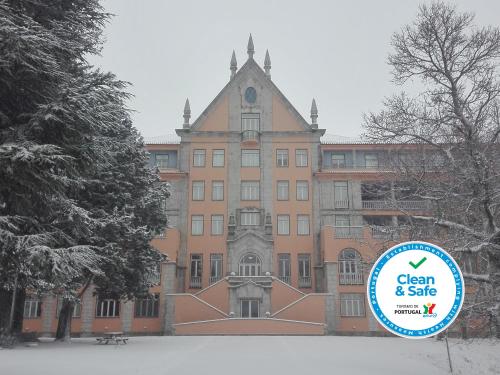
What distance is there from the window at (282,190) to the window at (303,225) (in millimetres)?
2236

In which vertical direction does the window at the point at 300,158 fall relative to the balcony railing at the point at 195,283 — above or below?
above

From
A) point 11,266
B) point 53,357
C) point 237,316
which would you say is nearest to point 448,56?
point 11,266

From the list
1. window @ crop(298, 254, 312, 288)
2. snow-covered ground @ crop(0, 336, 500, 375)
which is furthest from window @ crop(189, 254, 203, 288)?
snow-covered ground @ crop(0, 336, 500, 375)

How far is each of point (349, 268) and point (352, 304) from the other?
9.23ft

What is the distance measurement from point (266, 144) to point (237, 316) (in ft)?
54.2

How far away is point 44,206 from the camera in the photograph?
13.9 meters

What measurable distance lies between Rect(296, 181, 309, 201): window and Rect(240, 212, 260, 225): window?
4.17 meters

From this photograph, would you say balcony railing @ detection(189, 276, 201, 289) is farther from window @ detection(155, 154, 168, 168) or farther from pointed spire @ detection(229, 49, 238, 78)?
pointed spire @ detection(229, 49, 238, 78)

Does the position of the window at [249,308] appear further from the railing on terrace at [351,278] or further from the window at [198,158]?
the window at [198,158]

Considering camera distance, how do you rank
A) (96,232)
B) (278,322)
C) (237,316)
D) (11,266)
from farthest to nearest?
(237,316) → (278,322) → (96,232) → (11,266)

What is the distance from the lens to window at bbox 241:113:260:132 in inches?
1884

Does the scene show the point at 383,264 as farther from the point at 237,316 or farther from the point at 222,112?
the point at 222,112

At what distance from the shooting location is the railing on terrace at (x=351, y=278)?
132 feet

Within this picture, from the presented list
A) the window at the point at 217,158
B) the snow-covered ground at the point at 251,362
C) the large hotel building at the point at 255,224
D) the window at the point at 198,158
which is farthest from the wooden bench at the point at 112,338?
the window at the point at 217,158
